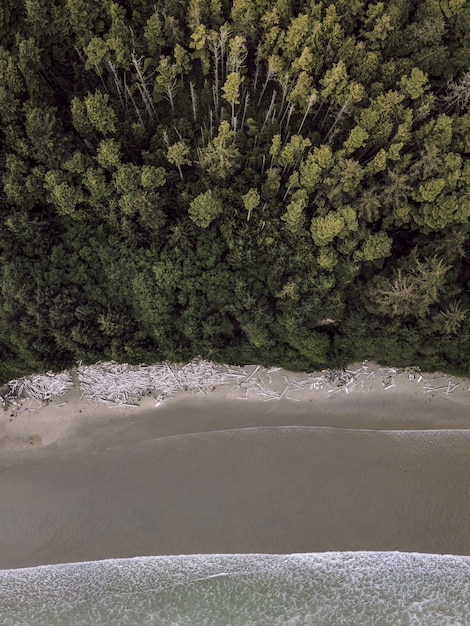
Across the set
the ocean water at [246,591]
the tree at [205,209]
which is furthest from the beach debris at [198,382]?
the ocean water at [246,591]

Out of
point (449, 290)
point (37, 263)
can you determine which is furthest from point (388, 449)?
point (37, 263)

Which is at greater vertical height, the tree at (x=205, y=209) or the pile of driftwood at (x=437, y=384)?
the tree at (x=205, y=209)

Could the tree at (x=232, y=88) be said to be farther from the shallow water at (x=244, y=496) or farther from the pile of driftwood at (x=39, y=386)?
the shallow water at (x=244, y=496)

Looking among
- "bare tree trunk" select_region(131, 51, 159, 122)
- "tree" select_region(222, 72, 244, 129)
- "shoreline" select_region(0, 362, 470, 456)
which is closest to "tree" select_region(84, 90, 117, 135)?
"bare tree trunk" select_region(131, 51, 159, 122)

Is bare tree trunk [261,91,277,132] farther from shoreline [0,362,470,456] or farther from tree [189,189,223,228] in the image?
shoreline [0,362,470,456]

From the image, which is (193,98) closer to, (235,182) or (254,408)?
(235,182)

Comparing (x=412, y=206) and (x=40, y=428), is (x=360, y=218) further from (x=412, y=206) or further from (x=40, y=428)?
(x=40, y=428)
